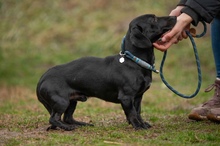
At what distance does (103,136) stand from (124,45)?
1029 millimetres

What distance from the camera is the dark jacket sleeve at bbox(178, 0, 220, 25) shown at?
190 inches

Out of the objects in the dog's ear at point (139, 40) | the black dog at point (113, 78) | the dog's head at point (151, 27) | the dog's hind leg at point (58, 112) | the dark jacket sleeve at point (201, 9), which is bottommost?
the dog's hind leg at point (58, 112)

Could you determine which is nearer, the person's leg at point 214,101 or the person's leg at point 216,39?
the person's leg at point 214,101

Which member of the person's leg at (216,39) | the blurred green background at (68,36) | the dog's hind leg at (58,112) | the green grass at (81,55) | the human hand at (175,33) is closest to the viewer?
the green grass at (81,55)

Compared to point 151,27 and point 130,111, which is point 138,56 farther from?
point 130,111

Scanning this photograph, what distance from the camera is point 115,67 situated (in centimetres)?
493

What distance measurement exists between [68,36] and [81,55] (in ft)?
5.78

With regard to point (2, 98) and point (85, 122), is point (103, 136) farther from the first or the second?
point (2, 98)

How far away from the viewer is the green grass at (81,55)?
180 inches

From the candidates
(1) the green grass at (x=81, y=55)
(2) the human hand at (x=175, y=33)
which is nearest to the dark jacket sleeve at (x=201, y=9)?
(2) the human hand at (x=175, y=33)

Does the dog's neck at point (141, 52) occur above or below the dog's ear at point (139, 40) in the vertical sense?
below

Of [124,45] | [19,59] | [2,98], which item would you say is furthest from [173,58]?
[124,45]

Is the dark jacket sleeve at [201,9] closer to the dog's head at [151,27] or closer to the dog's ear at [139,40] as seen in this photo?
the dog's head at [151,27]

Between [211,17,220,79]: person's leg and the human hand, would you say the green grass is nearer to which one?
[211,17,220,79]: person's leg
